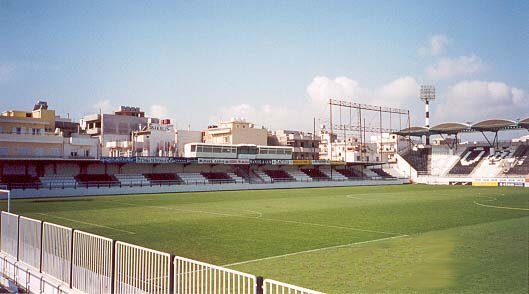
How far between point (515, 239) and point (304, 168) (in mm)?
62368

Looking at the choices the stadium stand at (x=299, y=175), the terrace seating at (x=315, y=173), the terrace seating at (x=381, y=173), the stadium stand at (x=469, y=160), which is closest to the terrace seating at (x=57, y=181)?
the stadium stand at (x=299, y=175)

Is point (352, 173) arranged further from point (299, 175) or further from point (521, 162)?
point (521, 162)

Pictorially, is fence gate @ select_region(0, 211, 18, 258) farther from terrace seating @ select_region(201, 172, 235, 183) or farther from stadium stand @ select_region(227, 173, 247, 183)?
stadium stand @ select_region(227, 173, 247, 183)

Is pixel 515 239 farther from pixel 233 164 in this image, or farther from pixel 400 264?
pixel 233 164

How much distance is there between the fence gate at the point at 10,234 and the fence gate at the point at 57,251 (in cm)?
185

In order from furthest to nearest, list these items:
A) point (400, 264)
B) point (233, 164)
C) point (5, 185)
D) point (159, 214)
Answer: point (233, 164), point (5, 185), point (159, 214), point (400, 264)

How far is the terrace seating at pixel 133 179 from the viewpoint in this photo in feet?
181

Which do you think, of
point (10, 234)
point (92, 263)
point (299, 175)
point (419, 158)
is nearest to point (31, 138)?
point (299, 175)

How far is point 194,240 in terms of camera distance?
59.2 feet

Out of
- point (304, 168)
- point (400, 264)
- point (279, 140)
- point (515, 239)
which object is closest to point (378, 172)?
point (304, 168)

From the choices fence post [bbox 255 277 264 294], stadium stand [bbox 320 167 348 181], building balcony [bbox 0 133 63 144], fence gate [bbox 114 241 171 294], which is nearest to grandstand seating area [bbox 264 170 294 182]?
stadium stand [bbox 320 167 348 181]

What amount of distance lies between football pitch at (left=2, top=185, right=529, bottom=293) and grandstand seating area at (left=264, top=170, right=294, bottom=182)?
129ft

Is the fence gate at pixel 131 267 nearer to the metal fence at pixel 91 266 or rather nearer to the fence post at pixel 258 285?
the metal fence at pixel 91 266

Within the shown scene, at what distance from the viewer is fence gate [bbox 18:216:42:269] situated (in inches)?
443
